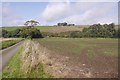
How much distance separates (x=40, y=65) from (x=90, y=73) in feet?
14.3

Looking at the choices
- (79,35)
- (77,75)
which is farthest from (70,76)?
(79,35)

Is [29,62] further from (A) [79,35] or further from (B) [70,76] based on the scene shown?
(A) [79,35]

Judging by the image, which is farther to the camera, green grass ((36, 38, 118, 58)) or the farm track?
green grass ((36, 38, 118, 58))

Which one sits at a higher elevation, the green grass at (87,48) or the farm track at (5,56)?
the green grass at (87,48)

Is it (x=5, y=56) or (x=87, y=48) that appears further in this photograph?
(x=87, y=48)

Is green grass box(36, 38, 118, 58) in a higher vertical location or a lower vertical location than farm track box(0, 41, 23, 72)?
higher

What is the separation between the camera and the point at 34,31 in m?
109

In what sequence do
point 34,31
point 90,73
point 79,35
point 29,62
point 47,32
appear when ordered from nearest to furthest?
point 90,73 → point 29,62 → point 79,35 → point 34,31 → point 47,32

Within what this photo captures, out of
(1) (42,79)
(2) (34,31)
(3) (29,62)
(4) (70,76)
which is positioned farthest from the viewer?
(2) (34,31)

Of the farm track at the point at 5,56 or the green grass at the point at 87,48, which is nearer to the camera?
the farm track at the point at 5,56

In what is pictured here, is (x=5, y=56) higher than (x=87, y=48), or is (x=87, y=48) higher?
(x=87, y=48)

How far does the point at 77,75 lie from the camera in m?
15.7

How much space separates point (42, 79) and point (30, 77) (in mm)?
907

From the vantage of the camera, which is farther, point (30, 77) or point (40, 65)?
point (40, 65)
